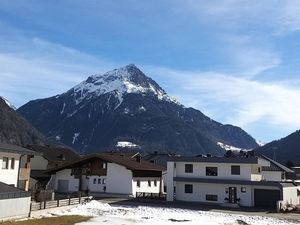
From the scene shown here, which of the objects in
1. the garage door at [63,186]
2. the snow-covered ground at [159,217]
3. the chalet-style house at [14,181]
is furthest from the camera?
the garage door at [63,186]

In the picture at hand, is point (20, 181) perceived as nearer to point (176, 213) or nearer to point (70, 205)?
point (70, 205)

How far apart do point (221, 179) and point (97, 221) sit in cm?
3056

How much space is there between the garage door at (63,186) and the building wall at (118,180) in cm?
932

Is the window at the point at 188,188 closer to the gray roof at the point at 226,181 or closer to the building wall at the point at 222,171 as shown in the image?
the gray roof at the point at 226,181

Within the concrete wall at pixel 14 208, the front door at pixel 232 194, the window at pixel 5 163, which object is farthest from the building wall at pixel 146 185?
the concrete wall at pixel 14 208

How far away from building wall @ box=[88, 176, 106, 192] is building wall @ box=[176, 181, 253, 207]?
54.4 feet

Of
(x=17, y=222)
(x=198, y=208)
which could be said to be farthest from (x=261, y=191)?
→ (x=17, y=222)

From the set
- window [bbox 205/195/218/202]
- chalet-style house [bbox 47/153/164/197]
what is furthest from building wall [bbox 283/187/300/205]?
chalet-style house [bbox 47/153/164/197]

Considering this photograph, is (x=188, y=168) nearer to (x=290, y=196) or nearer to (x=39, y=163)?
(x=290, y=196)

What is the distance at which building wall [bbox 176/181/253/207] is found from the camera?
67.1m

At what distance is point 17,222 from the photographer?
125ft

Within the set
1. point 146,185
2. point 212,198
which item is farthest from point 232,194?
point 146,185

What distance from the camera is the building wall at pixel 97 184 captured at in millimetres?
83750

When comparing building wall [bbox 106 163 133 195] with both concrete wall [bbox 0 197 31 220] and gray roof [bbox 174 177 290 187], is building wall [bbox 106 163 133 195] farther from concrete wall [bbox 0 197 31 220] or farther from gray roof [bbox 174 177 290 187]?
concrete wall [bbox 0 197 31 220]
